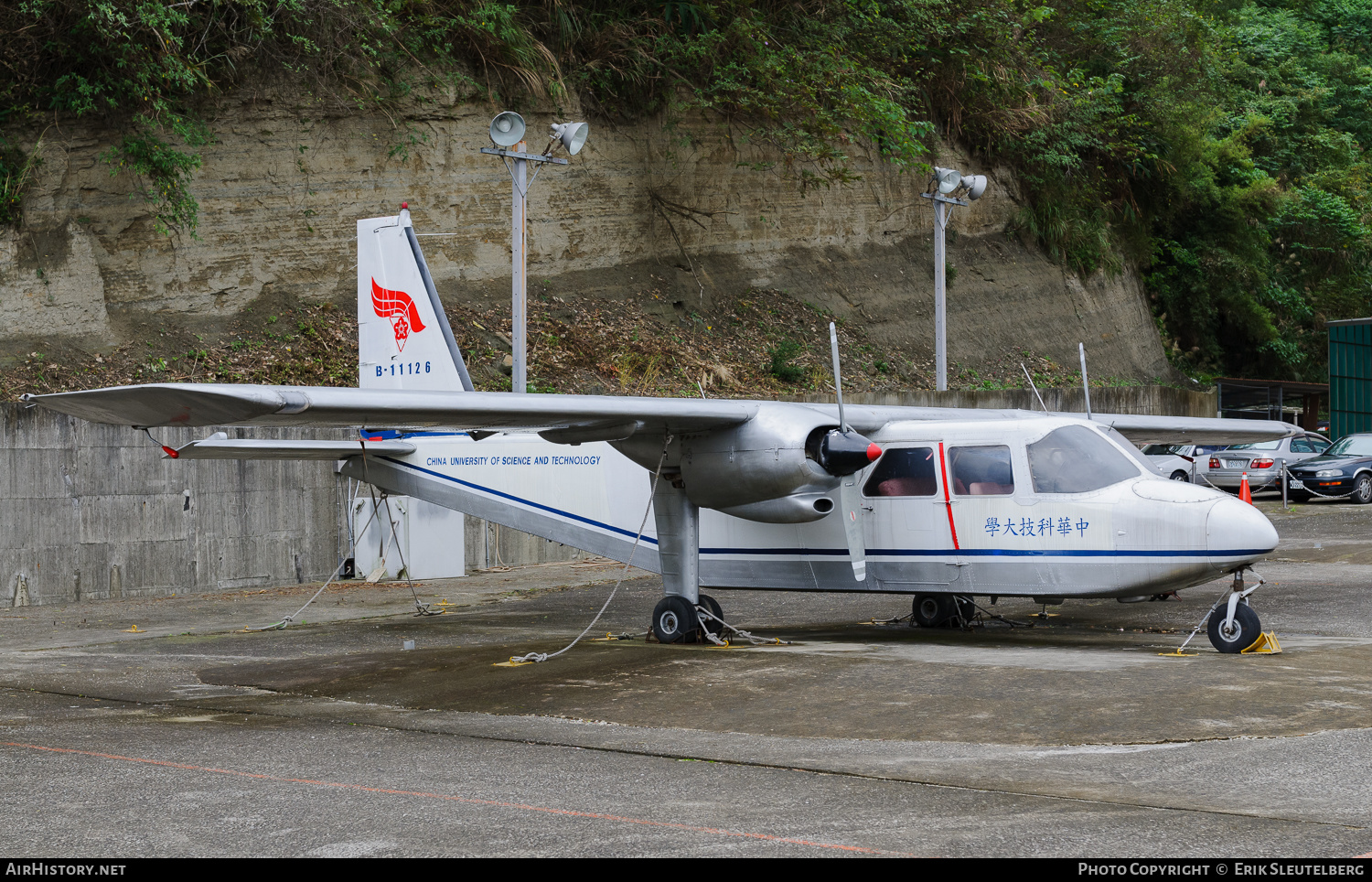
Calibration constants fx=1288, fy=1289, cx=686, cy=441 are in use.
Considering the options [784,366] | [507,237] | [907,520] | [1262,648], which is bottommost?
[1262,648]

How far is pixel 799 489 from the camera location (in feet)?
40.2

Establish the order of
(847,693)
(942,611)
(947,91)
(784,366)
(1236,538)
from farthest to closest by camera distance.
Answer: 1. (947,91)
2. (784,366)
3. (942,611)
4. (1236,538)
5. (847,693)

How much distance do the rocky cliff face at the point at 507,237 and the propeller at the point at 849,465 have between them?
10711 millimetres

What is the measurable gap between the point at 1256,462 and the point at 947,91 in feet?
39.5

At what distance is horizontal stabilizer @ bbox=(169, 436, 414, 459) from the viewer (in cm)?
1391

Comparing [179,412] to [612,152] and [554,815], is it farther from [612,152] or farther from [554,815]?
[612,152]

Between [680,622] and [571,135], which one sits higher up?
[571,135]

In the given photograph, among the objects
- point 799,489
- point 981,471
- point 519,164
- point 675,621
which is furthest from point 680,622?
point 519,164

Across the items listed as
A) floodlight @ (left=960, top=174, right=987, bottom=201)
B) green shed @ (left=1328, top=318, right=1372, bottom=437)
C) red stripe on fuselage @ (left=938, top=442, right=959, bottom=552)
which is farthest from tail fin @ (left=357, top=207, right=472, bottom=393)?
green shed @ (left=1328, top=318, right=1372, bottom=437)

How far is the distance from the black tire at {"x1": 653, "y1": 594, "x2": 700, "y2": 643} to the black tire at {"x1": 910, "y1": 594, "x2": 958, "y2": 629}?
259cm

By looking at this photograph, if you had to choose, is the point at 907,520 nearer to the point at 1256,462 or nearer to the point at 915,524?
the point at 915,524

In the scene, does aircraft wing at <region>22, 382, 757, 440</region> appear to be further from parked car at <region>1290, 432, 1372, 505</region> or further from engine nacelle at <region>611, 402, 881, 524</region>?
parked car at <region>1290, 432, 1372, 505</region>

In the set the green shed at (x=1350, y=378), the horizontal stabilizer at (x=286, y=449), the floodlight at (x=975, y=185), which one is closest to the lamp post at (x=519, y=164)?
the horizontal stabilizer at (x=286, y=449)

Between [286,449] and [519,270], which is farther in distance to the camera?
[519,270]
